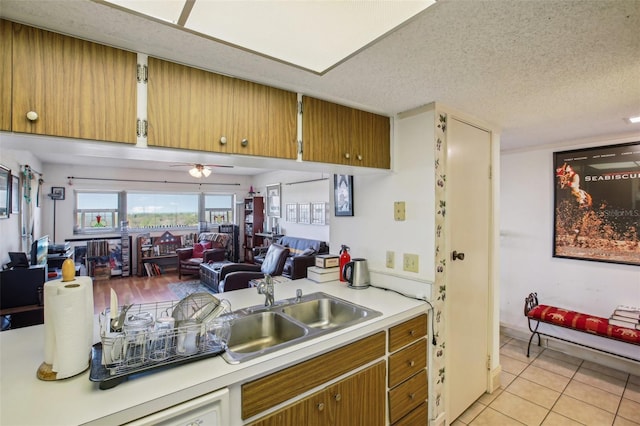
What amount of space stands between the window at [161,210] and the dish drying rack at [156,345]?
6.39m

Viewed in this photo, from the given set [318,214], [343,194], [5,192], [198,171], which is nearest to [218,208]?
[198,171]

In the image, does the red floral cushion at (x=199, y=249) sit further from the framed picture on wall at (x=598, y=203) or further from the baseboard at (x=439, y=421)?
the framed picture on wall at (x=598, y=203)

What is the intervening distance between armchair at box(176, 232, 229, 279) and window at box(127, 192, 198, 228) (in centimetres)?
84

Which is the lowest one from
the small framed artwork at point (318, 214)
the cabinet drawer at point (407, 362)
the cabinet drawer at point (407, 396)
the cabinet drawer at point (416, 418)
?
the cabinet drawer at point (416, 418)

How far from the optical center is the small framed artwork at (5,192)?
2971mm

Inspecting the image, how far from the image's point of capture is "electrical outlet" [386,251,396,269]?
7.00 ft

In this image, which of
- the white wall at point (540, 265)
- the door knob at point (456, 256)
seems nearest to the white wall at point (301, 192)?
the white wall at point (540, 265)

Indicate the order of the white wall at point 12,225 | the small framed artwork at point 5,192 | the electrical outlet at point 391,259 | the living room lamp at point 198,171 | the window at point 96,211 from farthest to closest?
the window at point 96,211, the living room lamp at point 198,171, the white wall at point 12,225, the small framed artwork at point 5,192, the electrical outlet at point 391,259

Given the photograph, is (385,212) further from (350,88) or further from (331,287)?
(350,88)

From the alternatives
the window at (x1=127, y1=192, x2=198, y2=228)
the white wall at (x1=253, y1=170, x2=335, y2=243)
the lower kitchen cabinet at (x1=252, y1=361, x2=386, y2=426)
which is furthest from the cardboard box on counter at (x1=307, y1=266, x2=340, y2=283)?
the window at (x1=127, y1=192, x2=198, y2=228)

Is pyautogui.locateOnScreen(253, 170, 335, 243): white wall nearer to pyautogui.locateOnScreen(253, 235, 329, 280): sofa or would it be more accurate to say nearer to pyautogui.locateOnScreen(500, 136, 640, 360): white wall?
pyautogui.locateOnScreen(253, 235, 329, 280): sofa

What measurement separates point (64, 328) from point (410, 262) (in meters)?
1.79

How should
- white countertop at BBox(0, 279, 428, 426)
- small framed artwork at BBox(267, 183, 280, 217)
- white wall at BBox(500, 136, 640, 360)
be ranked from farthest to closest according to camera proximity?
small framed artwork at BBox(267, 183, 280, 217) → white wall at BBox(500, 136, 640, 360) → white countertop at BBox(0, 279, 428, 426)

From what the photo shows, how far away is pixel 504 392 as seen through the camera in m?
2.40
